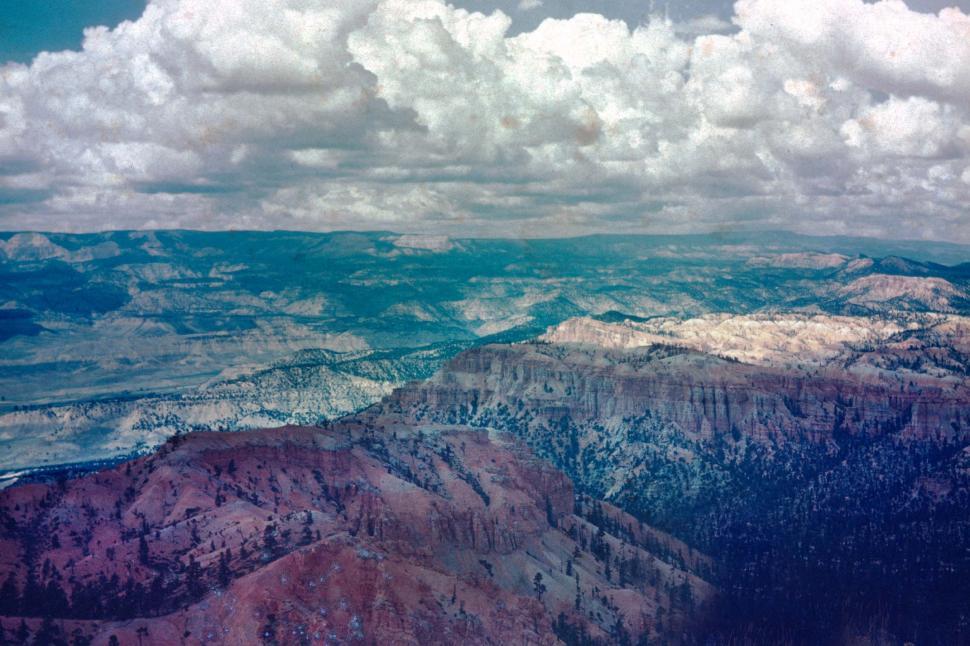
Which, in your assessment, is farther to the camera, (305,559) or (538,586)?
(538,586)

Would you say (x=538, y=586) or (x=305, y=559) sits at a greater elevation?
(x=305, y=559)

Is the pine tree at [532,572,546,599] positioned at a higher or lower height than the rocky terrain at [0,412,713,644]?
lower

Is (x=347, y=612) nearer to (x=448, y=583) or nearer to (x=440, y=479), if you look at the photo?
(x=448, y=583)

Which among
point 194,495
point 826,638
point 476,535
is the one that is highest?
point 194,495

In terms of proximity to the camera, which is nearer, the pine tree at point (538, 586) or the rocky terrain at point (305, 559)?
the rocky terrain at point (305, 559)

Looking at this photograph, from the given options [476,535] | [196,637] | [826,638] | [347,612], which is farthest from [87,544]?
[826,638]

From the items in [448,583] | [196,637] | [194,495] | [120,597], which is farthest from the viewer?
[194,495]

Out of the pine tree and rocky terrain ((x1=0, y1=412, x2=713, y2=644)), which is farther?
the pine tree

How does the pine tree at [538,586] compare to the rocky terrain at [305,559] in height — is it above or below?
below
